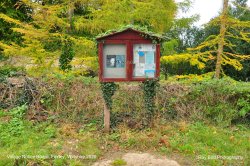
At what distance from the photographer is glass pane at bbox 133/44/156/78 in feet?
19.3

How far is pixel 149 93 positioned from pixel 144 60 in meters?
0.74

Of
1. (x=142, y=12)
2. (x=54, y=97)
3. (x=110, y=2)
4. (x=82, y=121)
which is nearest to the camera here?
(x=82, y=121)

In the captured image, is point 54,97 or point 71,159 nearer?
point 71,159

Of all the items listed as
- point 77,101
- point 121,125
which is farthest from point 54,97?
point 121,125

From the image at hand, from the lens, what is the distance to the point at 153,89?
19.9 ft

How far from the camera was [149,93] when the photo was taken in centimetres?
609

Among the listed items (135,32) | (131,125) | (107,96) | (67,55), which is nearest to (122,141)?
(131,125)

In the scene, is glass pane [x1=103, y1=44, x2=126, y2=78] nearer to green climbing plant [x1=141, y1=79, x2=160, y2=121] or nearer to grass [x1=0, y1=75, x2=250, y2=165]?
green climbing plant [x1=141, y1=79, x2=160, y2=121]

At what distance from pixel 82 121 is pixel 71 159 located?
70.6 inches

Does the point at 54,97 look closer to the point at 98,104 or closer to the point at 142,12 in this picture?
the point at 98,104

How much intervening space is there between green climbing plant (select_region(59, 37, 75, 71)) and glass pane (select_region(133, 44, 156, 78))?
593 centimetres

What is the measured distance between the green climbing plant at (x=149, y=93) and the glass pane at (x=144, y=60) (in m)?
0.16

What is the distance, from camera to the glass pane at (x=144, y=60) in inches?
232

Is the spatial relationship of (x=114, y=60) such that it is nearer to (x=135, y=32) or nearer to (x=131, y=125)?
(x=135, y=32)
